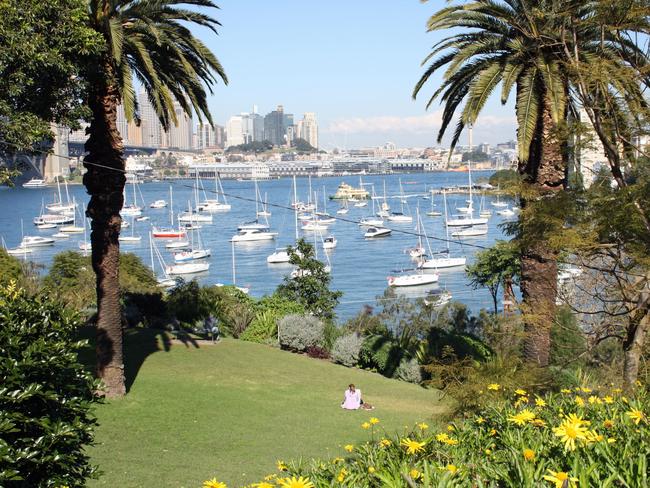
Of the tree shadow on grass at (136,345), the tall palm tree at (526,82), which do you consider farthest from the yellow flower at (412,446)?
Answer: the tree shadow on grass at (136,345)

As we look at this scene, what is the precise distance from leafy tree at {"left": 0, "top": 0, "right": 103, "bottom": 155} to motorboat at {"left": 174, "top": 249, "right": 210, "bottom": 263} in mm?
60032

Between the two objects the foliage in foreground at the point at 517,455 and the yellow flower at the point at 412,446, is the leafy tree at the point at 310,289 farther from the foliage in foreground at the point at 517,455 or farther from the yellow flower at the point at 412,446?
the yellow flower at the point at 412,446

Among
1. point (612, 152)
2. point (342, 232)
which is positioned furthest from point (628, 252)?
point (342, 232)

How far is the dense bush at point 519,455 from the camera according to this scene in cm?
398

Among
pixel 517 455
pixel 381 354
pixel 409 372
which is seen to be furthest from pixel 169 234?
pixel 517 455

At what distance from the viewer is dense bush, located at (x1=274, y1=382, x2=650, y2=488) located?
13.1 ft

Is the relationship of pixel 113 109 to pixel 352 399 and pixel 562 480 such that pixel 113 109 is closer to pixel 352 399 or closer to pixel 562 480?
pixel 352 399

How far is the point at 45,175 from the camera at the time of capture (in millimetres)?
192375

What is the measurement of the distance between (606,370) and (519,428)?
6.19m

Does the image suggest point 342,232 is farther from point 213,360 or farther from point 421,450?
point 421,450

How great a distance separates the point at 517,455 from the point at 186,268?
64.9 meters

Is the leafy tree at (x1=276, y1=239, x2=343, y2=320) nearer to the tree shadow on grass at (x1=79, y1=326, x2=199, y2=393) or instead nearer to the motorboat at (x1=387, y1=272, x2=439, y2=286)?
the tree shadow on grass at (x1=79, y1=326, x2=199, y2=393)

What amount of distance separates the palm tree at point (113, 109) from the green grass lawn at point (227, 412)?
126 centimetres

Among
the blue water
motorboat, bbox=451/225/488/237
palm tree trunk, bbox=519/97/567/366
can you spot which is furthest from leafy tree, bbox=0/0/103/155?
motorboat, bbox=451/225/488/237
